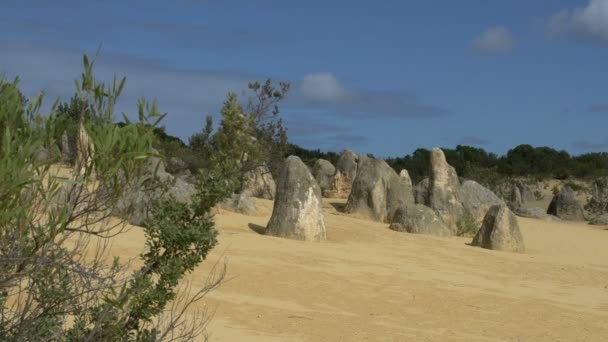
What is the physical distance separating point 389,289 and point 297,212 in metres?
4.10

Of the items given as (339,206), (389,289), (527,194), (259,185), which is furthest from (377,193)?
(527,194)

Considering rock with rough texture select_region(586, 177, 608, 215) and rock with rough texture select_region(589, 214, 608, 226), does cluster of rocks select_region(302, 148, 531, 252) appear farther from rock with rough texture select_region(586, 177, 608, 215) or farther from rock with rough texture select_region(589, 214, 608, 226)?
rock with rough texture select_region(586, 177, 608, 215)

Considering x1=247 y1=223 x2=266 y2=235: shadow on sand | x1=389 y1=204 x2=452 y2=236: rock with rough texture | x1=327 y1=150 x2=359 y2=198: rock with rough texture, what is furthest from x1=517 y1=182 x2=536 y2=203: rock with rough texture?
x1=247 y1=223 x2=266 y2=235: shadow on sand

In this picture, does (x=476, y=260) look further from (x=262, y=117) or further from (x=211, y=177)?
(x=262, y=117)

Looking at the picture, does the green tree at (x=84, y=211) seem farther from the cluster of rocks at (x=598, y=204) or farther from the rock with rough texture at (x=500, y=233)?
the cluster of rocks at (x=598, y=204)

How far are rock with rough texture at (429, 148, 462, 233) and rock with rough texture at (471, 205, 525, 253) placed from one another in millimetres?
2953

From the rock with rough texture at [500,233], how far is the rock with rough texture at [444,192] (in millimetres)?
2953

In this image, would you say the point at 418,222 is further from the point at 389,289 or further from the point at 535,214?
the point at 535,214

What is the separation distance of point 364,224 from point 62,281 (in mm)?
12702

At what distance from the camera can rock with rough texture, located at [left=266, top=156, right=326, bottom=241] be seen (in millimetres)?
14211

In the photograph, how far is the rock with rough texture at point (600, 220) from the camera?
24734mm

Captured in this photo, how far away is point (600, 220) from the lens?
24.9 m

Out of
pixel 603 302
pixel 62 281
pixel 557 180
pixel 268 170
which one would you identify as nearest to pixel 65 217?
pixel 62 281

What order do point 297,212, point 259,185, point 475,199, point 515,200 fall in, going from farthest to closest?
point 515,200 → point 259,185 → point 475,199 → point 297,212
